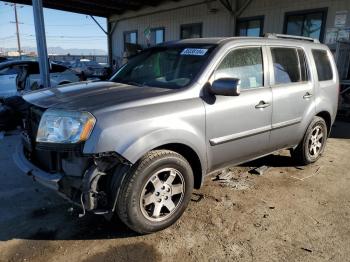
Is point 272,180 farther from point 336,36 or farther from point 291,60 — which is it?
point 336,36

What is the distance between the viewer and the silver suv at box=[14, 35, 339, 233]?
2.65 m

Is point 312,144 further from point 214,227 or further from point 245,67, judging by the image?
point 214,227

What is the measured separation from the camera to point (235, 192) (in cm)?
396

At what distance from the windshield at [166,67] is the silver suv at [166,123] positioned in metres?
0.02

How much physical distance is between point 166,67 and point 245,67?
0.90 meters

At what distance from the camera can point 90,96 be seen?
121 inches

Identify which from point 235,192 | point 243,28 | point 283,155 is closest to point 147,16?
point 243,28

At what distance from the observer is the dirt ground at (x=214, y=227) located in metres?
2.77

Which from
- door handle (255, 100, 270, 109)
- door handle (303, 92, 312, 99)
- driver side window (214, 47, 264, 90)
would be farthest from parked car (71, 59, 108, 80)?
door handle (303, 92, 312, 99)

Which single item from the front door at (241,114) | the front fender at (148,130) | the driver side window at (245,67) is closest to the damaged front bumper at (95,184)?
the front fender at (148,130)

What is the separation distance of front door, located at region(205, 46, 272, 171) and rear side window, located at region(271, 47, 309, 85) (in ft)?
0.84

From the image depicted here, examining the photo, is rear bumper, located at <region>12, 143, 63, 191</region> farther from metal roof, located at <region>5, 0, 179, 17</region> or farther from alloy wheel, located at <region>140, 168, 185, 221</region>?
metal roof, located at <region>5, 0, 179, 17</region>

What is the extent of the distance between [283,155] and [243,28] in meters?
8.89

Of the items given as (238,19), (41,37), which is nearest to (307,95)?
(41,37)
